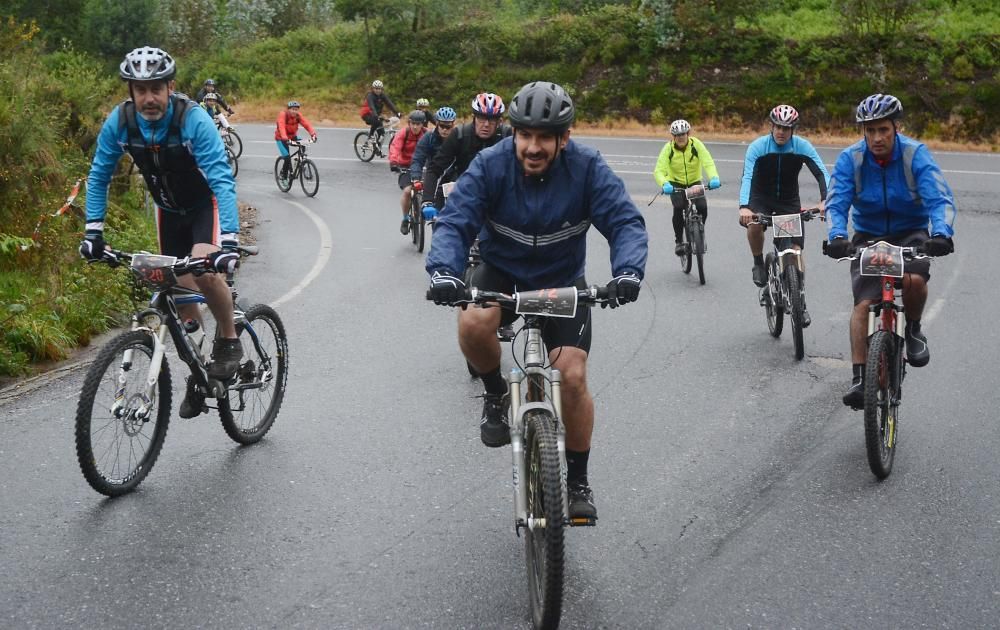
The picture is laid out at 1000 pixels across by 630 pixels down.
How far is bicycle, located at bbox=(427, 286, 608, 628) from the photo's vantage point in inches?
165

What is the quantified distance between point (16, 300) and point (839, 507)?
703 centimetres

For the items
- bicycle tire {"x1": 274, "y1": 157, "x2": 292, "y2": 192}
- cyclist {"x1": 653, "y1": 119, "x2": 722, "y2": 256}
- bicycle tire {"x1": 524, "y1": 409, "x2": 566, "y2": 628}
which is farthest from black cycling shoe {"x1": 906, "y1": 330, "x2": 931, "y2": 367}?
bicycle tire {"x1": 274, "y1": 157, "x2": 292, "y2": 192}

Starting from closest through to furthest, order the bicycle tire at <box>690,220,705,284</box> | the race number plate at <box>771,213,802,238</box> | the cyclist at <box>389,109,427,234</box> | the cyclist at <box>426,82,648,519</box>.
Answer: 1. the cyclist at <box>426,82,648,519</box>
2. the race number plate at <box>771,213,802,238</box>
3. the bicycle tire at <box>690,220,705,284</box>
4. the cyclist at <box>389,109,427,234</box>

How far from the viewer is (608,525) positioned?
5.63 m

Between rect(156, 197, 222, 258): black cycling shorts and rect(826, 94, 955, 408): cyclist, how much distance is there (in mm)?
3524

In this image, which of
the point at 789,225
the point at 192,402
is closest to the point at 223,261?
the point at 192,402

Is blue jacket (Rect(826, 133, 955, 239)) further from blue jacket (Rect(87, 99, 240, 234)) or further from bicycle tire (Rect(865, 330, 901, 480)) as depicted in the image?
blue jacket (Rect(87, 99, 240, 234))

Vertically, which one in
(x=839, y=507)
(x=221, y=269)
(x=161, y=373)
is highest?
(x=221, y=269)

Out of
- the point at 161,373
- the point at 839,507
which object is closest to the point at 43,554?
the point at 161,373

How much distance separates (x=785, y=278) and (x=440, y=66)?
37542 mm

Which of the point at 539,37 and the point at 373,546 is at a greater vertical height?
the point at 539,37

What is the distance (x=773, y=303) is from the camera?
32.9ft

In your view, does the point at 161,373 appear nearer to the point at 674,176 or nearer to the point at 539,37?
the point at 674,176

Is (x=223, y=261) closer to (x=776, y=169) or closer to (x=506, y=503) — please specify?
(x=506, y=503)
